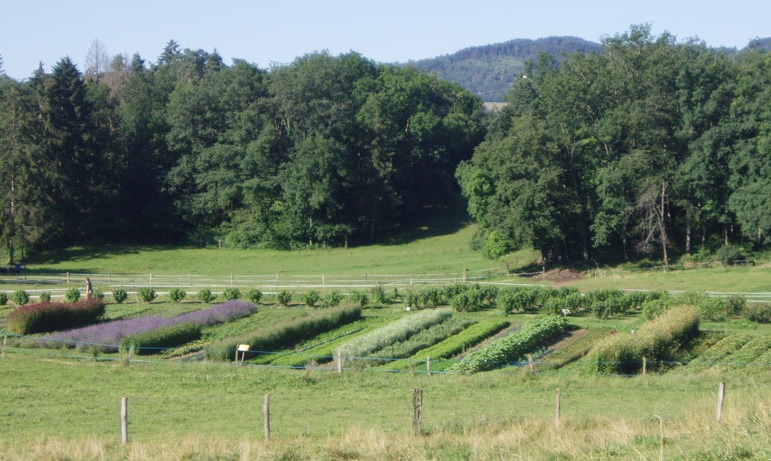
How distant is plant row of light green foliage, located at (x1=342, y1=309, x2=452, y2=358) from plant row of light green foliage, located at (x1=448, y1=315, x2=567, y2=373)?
12.0 feet

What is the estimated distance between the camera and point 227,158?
258 feet

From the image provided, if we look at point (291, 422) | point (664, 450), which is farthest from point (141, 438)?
point (664, 450)

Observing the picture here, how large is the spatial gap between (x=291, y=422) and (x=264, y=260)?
50.7m

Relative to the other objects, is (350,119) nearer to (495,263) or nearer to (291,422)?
(495,263)

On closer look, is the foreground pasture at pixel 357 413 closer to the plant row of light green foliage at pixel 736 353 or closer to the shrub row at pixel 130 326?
the shrub row at pixel 130 326

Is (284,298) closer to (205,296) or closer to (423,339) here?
(205,296)

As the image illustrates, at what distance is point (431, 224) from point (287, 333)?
51.6 meters

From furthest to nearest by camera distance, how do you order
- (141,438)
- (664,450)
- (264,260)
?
1. (264,260)
2. (141,438)
3. (664,450)

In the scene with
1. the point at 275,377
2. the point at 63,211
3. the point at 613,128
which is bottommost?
the point at 275,377

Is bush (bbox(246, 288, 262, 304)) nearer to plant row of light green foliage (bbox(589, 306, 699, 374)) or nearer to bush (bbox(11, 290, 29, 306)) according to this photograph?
bush (bbox(11, 290, 29, 306))

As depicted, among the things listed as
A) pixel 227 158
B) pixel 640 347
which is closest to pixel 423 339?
pixel 640 347

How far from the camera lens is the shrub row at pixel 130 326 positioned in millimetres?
33562

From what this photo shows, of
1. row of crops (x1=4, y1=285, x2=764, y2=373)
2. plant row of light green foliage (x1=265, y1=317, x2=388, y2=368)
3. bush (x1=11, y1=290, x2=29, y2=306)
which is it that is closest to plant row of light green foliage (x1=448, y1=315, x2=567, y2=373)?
row of crops (x1=4, y1=285, x2=764, y2=373)

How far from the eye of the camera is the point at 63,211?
71.2m
